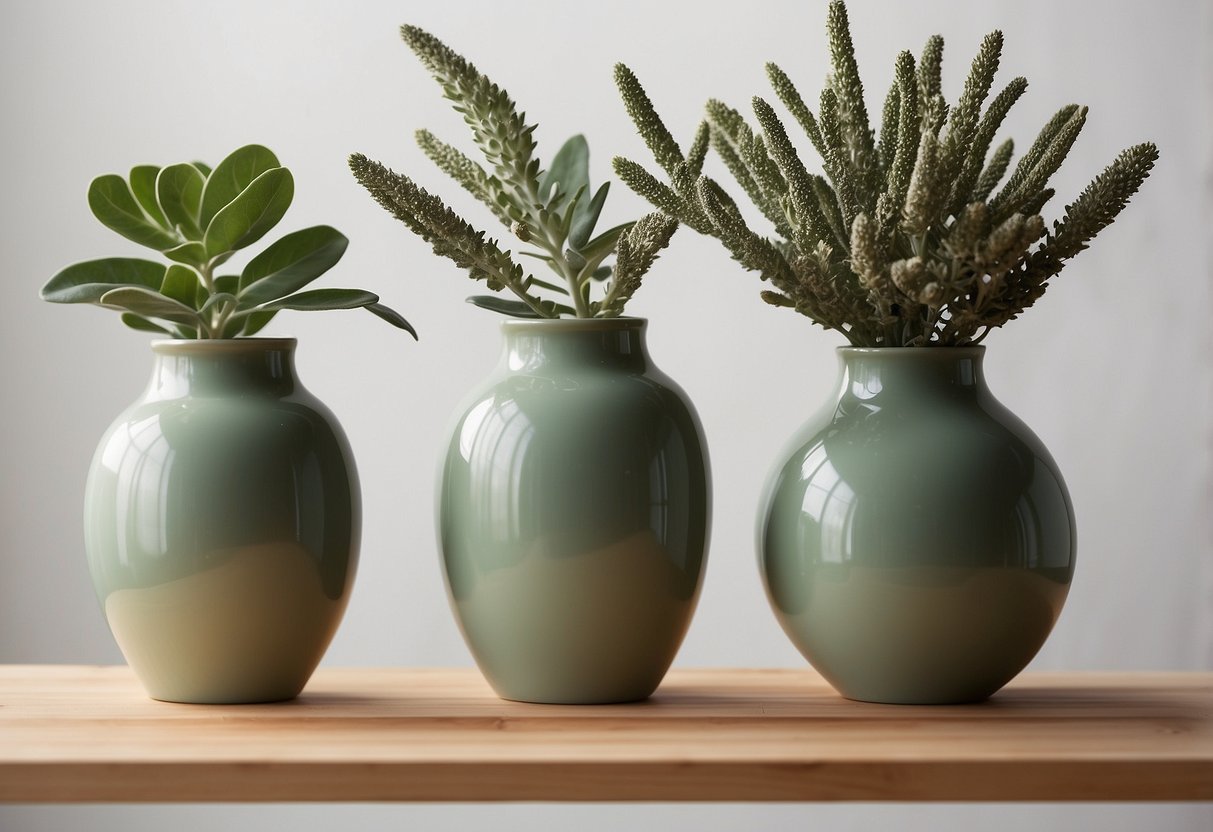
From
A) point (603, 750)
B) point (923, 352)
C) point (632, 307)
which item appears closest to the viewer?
point (603, 750)

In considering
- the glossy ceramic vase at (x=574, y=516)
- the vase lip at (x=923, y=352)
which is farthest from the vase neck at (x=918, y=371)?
the glossy ceramic vase at (x=574, y=516)

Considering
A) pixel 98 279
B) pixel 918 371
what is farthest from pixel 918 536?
pixel 98 279

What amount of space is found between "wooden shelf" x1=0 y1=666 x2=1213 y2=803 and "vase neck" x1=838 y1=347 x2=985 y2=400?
19 centimetres

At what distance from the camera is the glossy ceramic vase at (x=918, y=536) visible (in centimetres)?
74

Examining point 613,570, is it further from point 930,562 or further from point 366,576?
point 366,576

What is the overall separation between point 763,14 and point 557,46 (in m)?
0.28

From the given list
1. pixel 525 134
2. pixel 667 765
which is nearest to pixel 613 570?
pixel 667 765

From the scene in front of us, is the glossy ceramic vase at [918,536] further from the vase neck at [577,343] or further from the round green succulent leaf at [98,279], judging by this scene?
the round green succulent leaf at [98,279]

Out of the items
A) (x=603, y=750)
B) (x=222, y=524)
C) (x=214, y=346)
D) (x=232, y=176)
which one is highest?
(x=232, y=176)

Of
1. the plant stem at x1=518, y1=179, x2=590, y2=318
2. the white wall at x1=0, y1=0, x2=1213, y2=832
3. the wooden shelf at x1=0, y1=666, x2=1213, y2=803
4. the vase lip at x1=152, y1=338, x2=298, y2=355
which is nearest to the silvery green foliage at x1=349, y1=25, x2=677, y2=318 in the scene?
the plant stem at x1=518, y1=179, x2=590, y2=318

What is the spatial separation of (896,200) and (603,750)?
349 mm

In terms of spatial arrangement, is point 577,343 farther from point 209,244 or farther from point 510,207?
point 209,244

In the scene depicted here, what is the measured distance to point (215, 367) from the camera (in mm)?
784

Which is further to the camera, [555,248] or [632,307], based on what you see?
[632,307]
